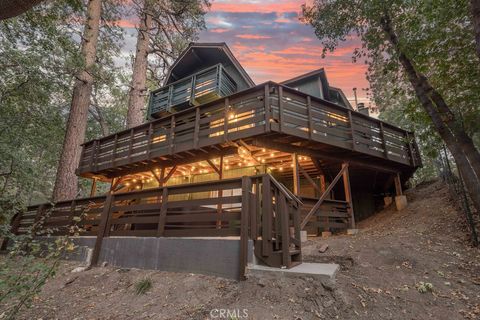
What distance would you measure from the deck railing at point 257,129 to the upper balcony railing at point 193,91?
342cm

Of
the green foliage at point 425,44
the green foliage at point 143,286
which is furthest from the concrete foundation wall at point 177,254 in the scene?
the green foliage at point 425,44

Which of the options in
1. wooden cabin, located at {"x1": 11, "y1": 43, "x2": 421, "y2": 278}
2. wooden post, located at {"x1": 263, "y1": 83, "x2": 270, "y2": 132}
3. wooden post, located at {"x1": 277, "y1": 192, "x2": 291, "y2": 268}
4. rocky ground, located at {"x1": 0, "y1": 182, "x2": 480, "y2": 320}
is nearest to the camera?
rocky ground, located at {"x1": 0, "y1": 182, "x2": 480, "y2": 320}

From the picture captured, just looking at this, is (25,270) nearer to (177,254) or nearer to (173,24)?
(177,254)

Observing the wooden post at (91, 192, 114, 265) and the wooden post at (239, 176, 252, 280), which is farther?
the wooden post at (91, 192, 114, 265)

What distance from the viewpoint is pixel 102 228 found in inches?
238

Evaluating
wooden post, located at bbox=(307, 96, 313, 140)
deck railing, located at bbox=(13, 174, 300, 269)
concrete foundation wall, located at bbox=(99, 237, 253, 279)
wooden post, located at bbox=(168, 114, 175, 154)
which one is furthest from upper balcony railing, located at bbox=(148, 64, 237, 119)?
concrete foundation wall, located at bbox=(99, 237, 253, 279)

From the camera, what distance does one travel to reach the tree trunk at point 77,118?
10.3 m

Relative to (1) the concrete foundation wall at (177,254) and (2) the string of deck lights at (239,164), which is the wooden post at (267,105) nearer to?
(2) the string of deck lights at (239,164)

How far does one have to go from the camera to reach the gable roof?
1381 cm

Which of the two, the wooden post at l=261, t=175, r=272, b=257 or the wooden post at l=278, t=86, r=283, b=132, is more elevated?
the wooden post at l=278, t=86, r=283, b=132

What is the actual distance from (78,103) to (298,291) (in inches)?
492

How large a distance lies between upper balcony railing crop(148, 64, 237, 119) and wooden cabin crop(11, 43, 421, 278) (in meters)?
0.07

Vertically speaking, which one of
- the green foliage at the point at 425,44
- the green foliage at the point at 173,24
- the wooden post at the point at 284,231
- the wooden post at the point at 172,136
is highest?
the green foliage at the point at 173,24

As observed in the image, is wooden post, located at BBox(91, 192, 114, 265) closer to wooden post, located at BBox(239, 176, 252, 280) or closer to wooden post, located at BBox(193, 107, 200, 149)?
wooden post, located at BBox(193, 107, 200, 149)
